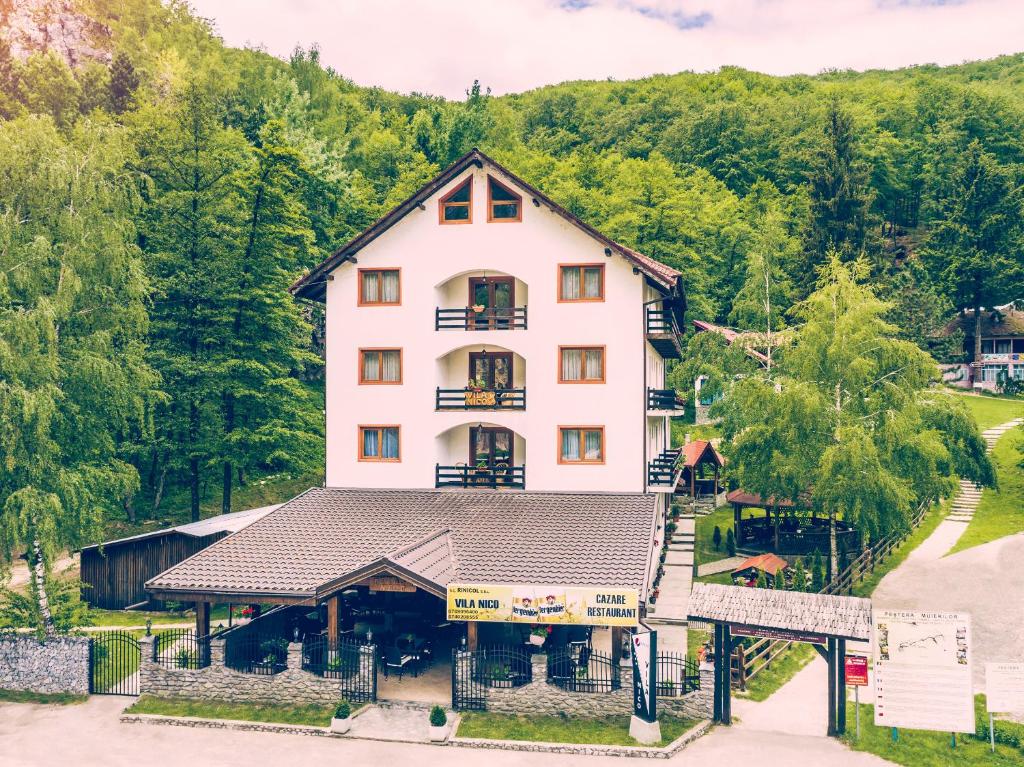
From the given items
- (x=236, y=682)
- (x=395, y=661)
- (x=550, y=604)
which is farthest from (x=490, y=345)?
(x=236, y=682)

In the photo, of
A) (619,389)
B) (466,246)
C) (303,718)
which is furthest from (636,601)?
(466,246)

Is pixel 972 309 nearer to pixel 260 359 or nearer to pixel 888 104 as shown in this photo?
pixel 888 104

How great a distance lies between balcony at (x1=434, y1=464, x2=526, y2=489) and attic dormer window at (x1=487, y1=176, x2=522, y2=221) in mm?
8968

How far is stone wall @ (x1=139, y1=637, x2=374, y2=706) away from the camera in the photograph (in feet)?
73.6

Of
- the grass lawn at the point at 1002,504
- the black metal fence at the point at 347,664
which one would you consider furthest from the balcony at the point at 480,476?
the grass lawn at the point at 1002,504

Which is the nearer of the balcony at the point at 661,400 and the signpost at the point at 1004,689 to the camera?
the signpost at the point at 1004,689

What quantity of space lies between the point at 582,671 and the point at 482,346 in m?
14.1

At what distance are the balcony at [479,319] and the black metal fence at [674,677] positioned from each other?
530 inches

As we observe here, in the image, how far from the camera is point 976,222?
240 ft

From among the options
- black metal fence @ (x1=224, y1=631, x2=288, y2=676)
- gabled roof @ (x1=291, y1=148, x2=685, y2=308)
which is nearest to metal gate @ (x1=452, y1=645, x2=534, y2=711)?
black metal fence @ (x1=224, y1=631, x2=288, y2=676)

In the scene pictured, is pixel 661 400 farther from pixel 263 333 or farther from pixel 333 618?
pixel 263 333

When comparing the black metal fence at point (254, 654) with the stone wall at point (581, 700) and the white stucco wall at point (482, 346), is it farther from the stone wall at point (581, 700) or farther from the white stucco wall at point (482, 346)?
the white stucco wall at point (482, 346)

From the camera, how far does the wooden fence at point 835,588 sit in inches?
927

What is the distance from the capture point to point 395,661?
2425 cm
